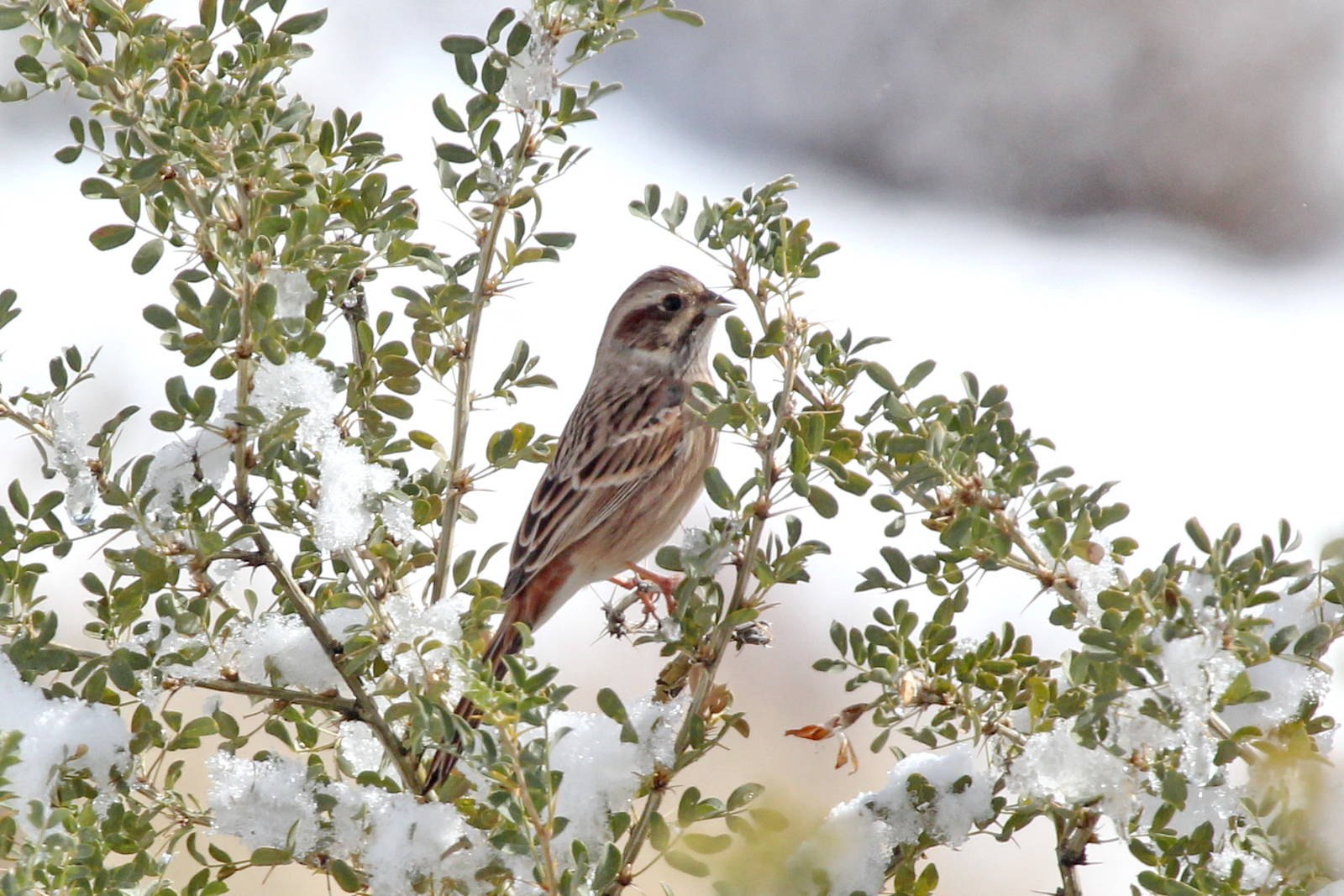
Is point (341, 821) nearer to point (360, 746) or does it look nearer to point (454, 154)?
point (360, 746)

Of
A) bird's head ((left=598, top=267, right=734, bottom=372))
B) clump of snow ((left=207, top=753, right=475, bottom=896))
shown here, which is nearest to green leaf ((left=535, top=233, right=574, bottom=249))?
clump of snow ((left=207, top=753, right=475, bottom=896))

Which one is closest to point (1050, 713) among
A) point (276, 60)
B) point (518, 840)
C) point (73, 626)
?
point (518, 840)

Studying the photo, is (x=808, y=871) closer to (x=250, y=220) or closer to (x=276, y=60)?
(x=250, y=220)

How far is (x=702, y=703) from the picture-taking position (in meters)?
1.52

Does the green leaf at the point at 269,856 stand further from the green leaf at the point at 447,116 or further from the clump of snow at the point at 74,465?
the green leaf at the point at 447,116

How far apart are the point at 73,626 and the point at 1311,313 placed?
5.70 metres

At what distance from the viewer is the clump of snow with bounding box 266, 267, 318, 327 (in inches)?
64.0

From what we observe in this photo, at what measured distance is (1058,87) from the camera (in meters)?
6.95

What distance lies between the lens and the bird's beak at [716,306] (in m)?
3.82

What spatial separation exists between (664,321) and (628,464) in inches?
22.6

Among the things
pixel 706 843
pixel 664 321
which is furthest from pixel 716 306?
pixel 706 843

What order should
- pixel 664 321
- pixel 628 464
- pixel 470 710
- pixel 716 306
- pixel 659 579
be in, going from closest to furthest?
pixel 470 710 < pixel 659 579 < pixel 628 464 < pixel 716 306 < pixel 664 321

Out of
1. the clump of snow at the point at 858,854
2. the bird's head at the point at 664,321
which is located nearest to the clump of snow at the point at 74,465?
the clump of snow at the point at 858,854

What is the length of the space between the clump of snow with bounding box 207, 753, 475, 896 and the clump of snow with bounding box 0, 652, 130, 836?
0.11 metres
